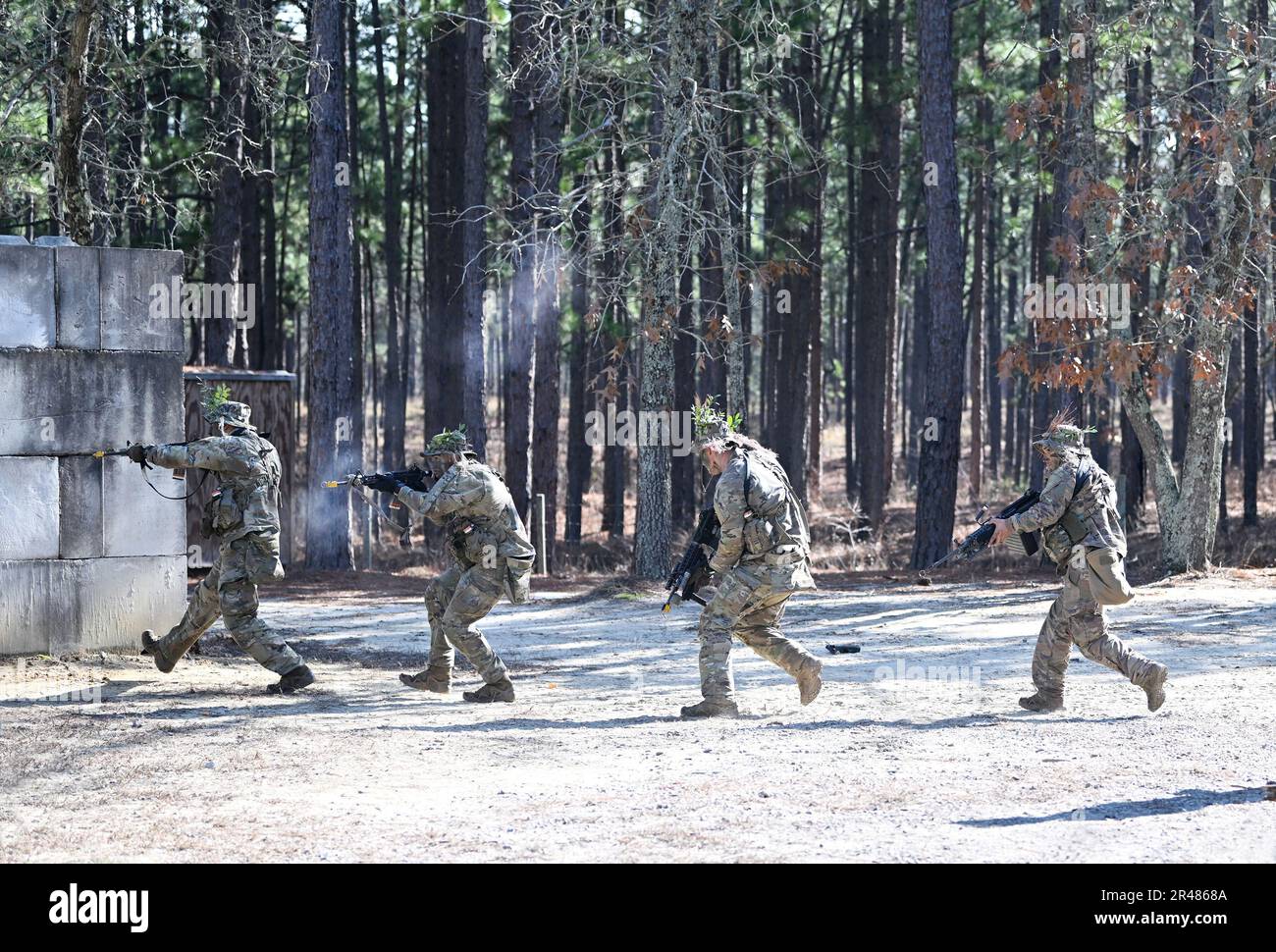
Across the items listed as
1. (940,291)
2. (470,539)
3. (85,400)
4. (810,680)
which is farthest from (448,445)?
(940,291)

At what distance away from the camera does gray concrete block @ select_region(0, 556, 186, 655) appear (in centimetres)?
1091

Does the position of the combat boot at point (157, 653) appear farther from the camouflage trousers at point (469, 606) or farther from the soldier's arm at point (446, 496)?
the soldier's arm at point (446, 496)

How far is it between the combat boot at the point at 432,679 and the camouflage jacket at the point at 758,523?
7.30ft

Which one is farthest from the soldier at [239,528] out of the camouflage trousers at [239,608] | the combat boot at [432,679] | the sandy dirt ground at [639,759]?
the combat boot at [432,679]

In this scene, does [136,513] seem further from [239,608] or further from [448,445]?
[448,445]

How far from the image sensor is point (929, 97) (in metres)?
19.1

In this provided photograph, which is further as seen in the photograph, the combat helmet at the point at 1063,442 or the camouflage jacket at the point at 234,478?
the camouflage jacket at the point at 234,478

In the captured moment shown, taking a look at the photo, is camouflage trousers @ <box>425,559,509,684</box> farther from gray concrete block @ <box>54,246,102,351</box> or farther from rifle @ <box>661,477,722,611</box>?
gray concrete block @ <box>54,246,102,351</box>

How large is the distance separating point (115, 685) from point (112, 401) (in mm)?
2316

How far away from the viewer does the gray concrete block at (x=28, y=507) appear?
10898mm

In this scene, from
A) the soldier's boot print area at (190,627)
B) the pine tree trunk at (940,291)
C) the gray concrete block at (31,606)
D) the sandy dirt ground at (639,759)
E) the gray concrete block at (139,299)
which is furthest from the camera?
the pine tree trunk at (940,291)

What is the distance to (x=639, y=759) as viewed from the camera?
322 inches

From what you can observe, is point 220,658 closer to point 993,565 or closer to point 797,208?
point 993,565

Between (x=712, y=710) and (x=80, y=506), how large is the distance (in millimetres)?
5394
